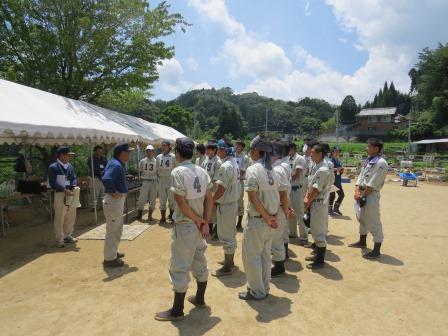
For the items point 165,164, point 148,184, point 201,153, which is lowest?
point 148,184

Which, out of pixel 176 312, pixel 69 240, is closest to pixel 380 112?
pixel 69 240

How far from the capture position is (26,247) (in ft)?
20.6

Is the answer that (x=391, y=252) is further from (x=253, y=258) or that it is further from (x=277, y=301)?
(x=253, y=258)

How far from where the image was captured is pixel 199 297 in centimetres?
386

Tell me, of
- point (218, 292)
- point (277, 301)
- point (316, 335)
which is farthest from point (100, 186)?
point (316, 335)

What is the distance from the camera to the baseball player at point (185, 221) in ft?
11.3

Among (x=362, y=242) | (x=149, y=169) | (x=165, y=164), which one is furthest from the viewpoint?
(x=149, y=169)

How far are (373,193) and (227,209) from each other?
2.76m

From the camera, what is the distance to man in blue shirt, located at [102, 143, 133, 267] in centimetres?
489

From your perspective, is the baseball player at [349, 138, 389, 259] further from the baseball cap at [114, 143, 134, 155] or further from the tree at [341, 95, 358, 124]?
the tree at [341, 95, 358, 124]

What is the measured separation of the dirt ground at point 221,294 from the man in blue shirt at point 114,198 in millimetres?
283

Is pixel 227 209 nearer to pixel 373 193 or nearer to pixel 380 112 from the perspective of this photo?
pixel 373 193

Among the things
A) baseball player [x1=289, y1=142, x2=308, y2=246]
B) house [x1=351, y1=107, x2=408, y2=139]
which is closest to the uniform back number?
baseball player [x1=289, y1=142, x2=308, y2=246]

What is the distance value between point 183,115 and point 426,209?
49.5m
